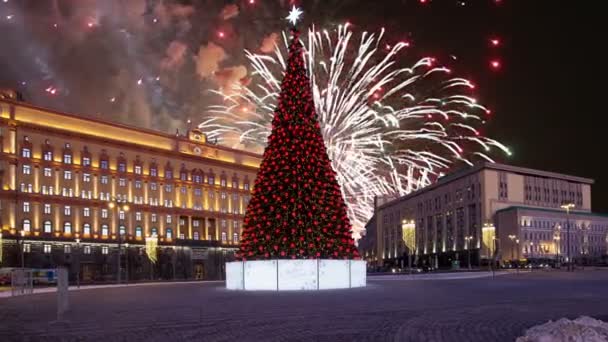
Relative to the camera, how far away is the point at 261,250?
3027cm

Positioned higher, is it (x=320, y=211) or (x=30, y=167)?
(x=30, y=167)

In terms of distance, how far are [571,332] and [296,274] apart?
21.4 meters

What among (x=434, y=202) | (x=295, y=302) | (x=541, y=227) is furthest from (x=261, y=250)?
(x=434, y=202)

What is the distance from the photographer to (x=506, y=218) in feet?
369

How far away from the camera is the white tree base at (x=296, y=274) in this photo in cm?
2961

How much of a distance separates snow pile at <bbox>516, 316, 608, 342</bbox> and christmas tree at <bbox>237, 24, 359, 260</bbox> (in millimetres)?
20712

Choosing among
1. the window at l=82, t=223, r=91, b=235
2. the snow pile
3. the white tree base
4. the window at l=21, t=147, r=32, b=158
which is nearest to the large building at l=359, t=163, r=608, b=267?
the window at l=82, t=223, r=91, b=235

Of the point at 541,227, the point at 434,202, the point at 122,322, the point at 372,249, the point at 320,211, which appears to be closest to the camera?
the point at 122,322

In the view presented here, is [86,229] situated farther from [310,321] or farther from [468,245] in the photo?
[310,321]

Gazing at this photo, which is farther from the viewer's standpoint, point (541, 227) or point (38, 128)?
point (541, 227)

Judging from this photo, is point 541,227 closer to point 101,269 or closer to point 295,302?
point 101,269

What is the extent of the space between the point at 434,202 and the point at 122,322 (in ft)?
422

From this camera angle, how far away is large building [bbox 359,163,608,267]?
111938 millimetres

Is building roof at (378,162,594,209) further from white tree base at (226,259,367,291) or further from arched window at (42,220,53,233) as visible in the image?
white tree base at (226,259,367,291)
